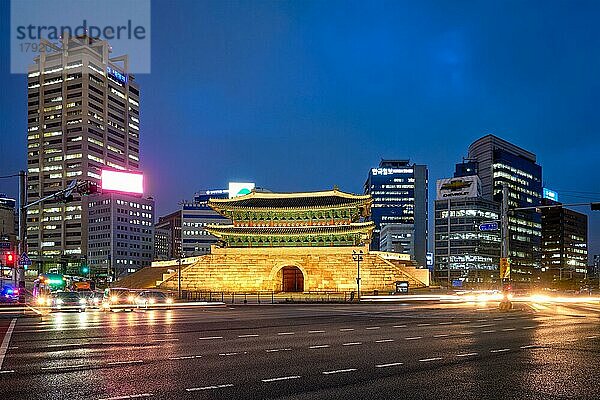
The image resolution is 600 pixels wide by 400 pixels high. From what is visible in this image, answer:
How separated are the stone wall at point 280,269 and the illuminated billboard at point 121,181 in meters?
38.4

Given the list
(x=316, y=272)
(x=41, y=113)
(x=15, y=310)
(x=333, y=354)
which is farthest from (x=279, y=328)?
(x=41, y=113)

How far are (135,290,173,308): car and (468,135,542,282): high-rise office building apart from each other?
146237 mm

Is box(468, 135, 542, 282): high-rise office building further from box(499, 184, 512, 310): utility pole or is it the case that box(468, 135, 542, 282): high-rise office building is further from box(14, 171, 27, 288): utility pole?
box(14, 171, 27, 288): utility pole

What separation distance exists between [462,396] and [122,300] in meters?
38.8

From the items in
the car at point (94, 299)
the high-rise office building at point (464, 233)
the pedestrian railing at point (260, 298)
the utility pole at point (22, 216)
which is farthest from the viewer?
the high-rise office building at point (464, 233)

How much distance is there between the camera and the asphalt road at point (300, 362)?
11406 mm

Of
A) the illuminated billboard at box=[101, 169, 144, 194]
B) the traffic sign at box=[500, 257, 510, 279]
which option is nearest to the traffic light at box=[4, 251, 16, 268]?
the illuminated billboard at box=[101, 169, 144, 194]

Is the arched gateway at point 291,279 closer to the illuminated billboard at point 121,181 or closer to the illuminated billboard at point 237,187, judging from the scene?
the illuminated billboard at point 237,187

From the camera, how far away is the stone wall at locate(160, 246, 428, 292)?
76000mm

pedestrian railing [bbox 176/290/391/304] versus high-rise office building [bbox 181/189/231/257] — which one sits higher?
high-rise office building [bbox 181/189/231/257]

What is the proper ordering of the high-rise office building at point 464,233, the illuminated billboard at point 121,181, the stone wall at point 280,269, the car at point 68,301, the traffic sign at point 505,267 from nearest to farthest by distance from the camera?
1. the traffic sign at point 505,267
2. the illuminated billboard at point 121,181
3. the car at point 68,301
4. the stone wall at point 280,269
5. the high-rise office building at point 464,233

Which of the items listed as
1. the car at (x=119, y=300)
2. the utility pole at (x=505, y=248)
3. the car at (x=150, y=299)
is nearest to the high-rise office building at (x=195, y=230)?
the car at (x=119, y=300)

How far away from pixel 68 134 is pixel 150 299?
462 ft

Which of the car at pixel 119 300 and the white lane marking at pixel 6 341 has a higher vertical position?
the white lane marking at pixel 6 341
